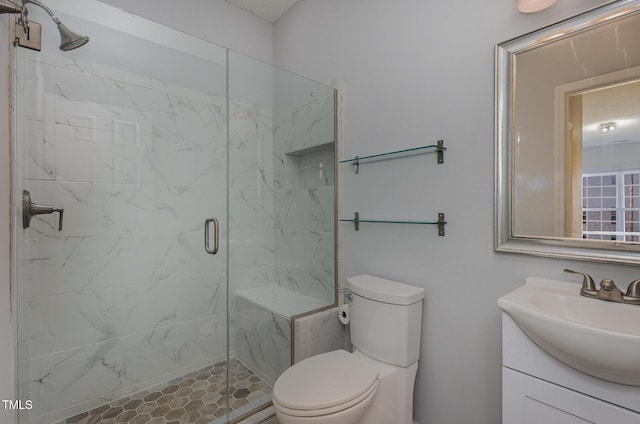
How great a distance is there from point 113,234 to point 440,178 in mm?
1770

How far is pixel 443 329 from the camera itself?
1495 mm

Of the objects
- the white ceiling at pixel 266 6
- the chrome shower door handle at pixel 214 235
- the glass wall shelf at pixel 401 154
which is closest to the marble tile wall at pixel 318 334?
the chrome shower door handle at pixel 214 235

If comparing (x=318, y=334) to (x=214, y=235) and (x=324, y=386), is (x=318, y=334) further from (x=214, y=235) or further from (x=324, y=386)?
(x=214, y=235)

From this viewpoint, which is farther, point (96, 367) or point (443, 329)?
point (96, 367)

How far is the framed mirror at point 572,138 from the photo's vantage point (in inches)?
40.6

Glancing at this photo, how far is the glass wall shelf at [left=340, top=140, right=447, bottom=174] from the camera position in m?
1.49

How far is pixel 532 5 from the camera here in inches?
46.5

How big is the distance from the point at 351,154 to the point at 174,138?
109 cm

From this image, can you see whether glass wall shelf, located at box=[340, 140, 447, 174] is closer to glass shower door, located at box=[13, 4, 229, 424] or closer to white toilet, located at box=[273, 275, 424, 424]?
white toilet, located at box=[273, 275, 424, 424]

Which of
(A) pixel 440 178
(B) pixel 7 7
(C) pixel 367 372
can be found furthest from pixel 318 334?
(B) pixel 7 7

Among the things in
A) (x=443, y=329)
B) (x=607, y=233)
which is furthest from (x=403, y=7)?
(x=443, y=329)

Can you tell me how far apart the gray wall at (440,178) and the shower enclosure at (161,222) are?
35cm

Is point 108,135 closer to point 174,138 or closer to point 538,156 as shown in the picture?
point 174,138

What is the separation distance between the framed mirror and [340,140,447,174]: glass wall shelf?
10.1 inches
